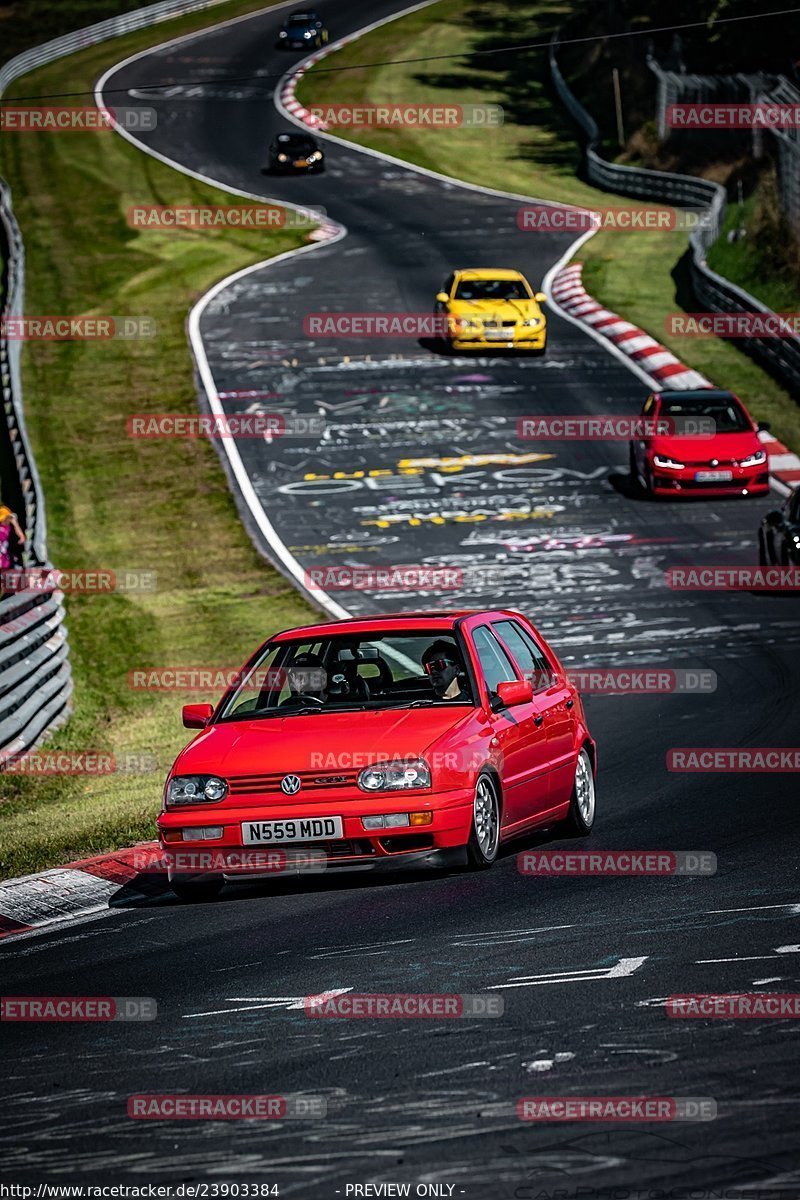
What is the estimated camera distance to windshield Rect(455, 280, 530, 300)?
36.3 metres

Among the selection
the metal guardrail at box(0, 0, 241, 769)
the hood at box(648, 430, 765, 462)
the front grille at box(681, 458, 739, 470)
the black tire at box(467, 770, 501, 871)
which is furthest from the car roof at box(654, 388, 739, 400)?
the black tire at box(467, 770, 501, 871)

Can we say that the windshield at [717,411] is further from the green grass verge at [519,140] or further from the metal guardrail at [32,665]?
the metal guardrail at [32,665]

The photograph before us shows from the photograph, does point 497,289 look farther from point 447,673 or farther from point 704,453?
point 447,673

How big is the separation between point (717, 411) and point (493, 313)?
9.44 metres

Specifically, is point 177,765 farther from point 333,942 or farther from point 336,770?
point 333,942

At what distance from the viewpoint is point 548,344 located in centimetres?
3744

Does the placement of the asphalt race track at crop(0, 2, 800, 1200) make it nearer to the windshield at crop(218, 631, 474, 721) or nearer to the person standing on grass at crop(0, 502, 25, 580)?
the windshield at crop(218, 631, 474, 721)

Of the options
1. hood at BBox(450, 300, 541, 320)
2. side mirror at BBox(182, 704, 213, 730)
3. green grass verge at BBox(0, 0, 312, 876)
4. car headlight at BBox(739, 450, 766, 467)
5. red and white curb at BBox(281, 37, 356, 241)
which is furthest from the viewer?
red and white curb at BBox(281, 37, 356, 241)

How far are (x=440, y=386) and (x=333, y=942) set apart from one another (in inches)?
1082

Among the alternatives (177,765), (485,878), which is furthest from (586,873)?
(177,765)

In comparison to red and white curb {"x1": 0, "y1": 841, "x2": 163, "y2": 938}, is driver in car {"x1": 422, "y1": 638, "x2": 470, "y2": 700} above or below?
above

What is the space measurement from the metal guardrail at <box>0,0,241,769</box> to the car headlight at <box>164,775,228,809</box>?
4.56 m

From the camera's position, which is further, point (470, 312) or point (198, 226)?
point (198, 226)

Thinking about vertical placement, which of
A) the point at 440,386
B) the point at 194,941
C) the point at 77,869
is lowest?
the point at 440,386
